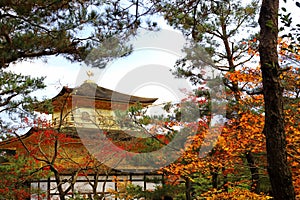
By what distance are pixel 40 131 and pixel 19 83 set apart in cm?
265

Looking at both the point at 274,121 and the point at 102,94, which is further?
the point at 102,94

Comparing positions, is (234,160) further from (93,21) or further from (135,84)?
(93,21)

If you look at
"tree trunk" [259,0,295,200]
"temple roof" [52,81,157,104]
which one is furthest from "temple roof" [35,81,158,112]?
"tree trunk" [259,0,295,200]

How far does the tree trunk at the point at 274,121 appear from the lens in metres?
2.58

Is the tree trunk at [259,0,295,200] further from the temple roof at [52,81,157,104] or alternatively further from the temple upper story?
the temple roof at [52,81,157,104]

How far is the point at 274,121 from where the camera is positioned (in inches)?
103

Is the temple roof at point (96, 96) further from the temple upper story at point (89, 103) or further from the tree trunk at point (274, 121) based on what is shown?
the tree trunk at point (274, 121)

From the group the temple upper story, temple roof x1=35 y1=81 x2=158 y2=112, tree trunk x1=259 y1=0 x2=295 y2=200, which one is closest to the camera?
tree trunk x1=259 y1=0 x2=295 y2=200

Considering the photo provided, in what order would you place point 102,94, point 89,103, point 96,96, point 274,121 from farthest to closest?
point 102,94 → point 96,96 → point 89,103 → point 274,121

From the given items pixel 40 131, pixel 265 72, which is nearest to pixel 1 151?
pixel 40 131

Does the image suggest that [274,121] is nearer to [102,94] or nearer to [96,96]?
[96,96]

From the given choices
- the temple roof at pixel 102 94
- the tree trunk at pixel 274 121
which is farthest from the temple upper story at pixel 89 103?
the tree trunk at pixel 274 121

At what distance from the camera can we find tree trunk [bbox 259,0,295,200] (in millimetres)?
2578

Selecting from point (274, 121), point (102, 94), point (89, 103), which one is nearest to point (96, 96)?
point (102, 94)
